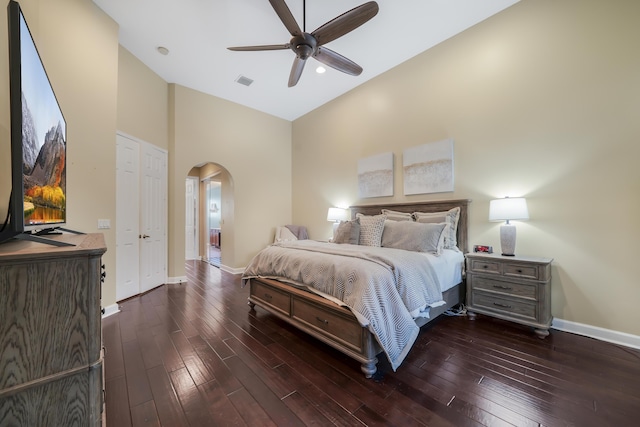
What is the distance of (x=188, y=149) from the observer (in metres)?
4.54

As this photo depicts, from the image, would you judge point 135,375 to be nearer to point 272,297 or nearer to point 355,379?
point 272,297

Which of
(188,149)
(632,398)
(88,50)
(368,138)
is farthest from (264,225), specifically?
(632,398)

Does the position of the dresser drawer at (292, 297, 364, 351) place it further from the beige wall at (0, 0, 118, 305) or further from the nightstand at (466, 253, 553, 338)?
the beige wall at (0, 0, 118, 305)

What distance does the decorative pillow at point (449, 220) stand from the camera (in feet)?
10.2

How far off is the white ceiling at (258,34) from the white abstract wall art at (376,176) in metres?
1.45

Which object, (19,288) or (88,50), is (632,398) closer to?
(19,288)

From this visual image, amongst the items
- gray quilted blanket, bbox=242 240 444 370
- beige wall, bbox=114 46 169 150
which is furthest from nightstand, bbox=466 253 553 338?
beige wall, bbox=114 46 169 150

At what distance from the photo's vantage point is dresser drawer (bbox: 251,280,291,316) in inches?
101

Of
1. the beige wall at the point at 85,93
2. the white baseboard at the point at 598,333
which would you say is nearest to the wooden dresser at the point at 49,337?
the beige wall at the point at 85,93

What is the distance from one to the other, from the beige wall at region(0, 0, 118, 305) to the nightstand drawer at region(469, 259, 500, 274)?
13.8ft

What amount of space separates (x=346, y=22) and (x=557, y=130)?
2.42 m

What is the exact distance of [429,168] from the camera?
3.54 meters

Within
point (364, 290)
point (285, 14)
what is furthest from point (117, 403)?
point (285, 14)

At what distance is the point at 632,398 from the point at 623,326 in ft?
3.35
